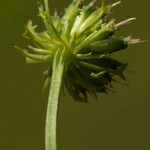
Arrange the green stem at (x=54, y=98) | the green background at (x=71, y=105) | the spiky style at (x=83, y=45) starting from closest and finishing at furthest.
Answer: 1. the green stem at (x=54, y=98)
2. the spiky style at (x=83, y=45)
3. the green background at (x=71, y=105)

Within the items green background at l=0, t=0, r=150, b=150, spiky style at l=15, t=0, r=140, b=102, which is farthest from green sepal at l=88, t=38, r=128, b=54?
green background at l=0, t=0, r=150, b=150

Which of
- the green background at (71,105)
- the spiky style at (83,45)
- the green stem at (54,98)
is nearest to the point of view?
the green stem at (54,98)

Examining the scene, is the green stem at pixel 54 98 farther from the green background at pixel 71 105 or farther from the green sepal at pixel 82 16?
the green background at pixel 71 105

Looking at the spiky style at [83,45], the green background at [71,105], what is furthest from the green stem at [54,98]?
the green background at [71,105]

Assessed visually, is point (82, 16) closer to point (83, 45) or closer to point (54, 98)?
point (83, 45)

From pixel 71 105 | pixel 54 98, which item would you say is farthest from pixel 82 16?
pixel 71 105

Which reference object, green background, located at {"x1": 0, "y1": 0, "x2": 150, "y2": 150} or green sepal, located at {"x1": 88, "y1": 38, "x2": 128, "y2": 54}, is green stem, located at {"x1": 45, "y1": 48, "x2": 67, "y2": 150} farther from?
green background, located at {"x1": 0, "y1": 0, "x2": 150, "y2": 150}
